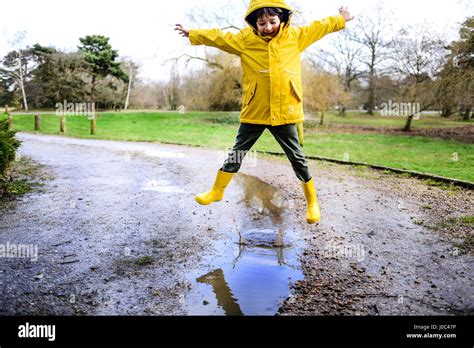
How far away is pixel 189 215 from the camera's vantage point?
5.77 meters

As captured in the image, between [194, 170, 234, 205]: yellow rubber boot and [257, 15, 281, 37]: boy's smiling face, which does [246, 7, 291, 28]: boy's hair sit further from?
[194, 170, 234, 205]: yellow rubber boot

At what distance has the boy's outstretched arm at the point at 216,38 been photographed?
401 cm

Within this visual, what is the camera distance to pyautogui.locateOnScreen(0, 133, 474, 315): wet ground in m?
3.19

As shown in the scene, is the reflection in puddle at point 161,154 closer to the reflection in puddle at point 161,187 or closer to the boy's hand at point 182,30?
the reflection in puddle at point 161,187

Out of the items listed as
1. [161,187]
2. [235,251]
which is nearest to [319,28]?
[235,251]

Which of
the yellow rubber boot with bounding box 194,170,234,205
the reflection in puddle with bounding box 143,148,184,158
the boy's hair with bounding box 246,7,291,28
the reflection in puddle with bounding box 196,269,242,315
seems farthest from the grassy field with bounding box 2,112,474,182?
the reflection in puddle with bounding box 196,269,242,315

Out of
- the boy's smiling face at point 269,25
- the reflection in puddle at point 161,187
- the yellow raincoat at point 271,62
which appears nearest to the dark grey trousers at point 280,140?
the yellow raincoat at point 271,62

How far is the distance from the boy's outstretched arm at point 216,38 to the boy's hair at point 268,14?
0.20 m

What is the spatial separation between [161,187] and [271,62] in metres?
4.43

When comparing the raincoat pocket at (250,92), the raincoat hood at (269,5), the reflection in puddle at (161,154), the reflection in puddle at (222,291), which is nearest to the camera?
the reflection in puddle at (222,291)

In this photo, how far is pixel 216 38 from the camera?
4.01 meters

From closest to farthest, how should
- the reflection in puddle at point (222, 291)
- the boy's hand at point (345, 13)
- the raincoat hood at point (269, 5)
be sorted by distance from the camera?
the reflection in puddle at point (222, 291)
the raincoat hood at point (269, 5)
the boy's hand at point (345, 13)

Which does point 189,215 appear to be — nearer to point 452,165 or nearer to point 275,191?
point 275,191
